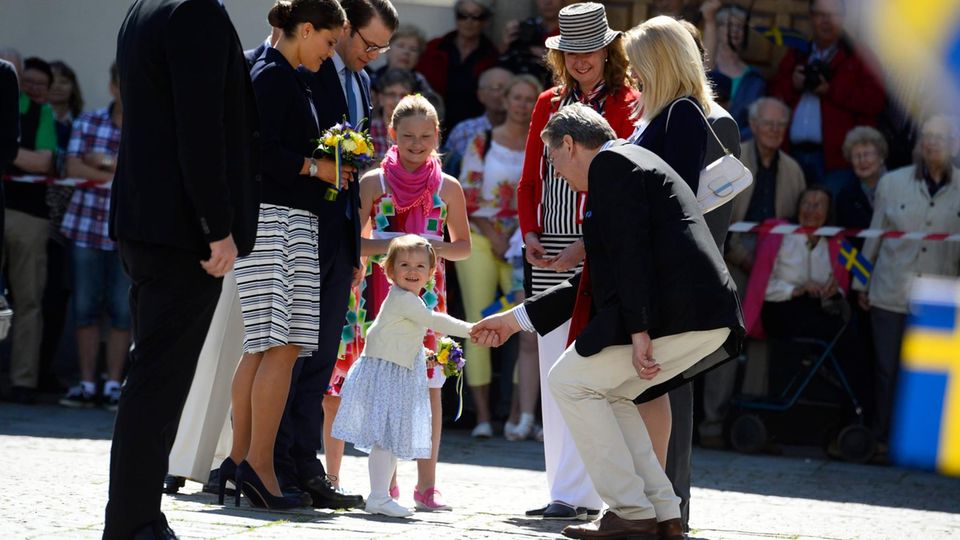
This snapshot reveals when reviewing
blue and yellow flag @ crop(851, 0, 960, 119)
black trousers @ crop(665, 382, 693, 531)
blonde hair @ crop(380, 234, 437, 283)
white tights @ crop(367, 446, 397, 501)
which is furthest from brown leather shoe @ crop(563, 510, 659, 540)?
blue and yellow flag @ crop(851, 0, 960, 119)

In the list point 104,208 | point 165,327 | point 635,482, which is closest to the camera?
point 165,327

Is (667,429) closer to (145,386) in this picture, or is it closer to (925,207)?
(145,386)

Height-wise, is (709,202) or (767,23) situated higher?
(767,23)

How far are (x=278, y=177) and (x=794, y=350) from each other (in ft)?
16.5

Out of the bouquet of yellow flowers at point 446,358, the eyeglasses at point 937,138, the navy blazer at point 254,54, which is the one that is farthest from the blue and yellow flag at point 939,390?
the eyeglasses at point 937,138

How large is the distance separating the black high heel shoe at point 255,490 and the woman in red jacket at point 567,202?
3.57 feet

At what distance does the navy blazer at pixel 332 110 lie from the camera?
6.33 metres

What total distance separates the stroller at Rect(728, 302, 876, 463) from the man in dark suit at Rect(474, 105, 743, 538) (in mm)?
4244

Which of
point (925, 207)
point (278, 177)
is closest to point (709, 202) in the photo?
point (278, 177)

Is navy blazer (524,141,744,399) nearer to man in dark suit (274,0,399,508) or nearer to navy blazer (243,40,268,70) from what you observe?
man in dark suit (274,0,399,508)

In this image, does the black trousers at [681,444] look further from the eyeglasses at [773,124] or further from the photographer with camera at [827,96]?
the photographer with camera at [827,96]

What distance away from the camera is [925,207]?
977 centimetres

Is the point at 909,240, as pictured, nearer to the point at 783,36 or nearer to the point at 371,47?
the point at 783,36

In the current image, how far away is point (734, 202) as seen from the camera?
9.85 metres
